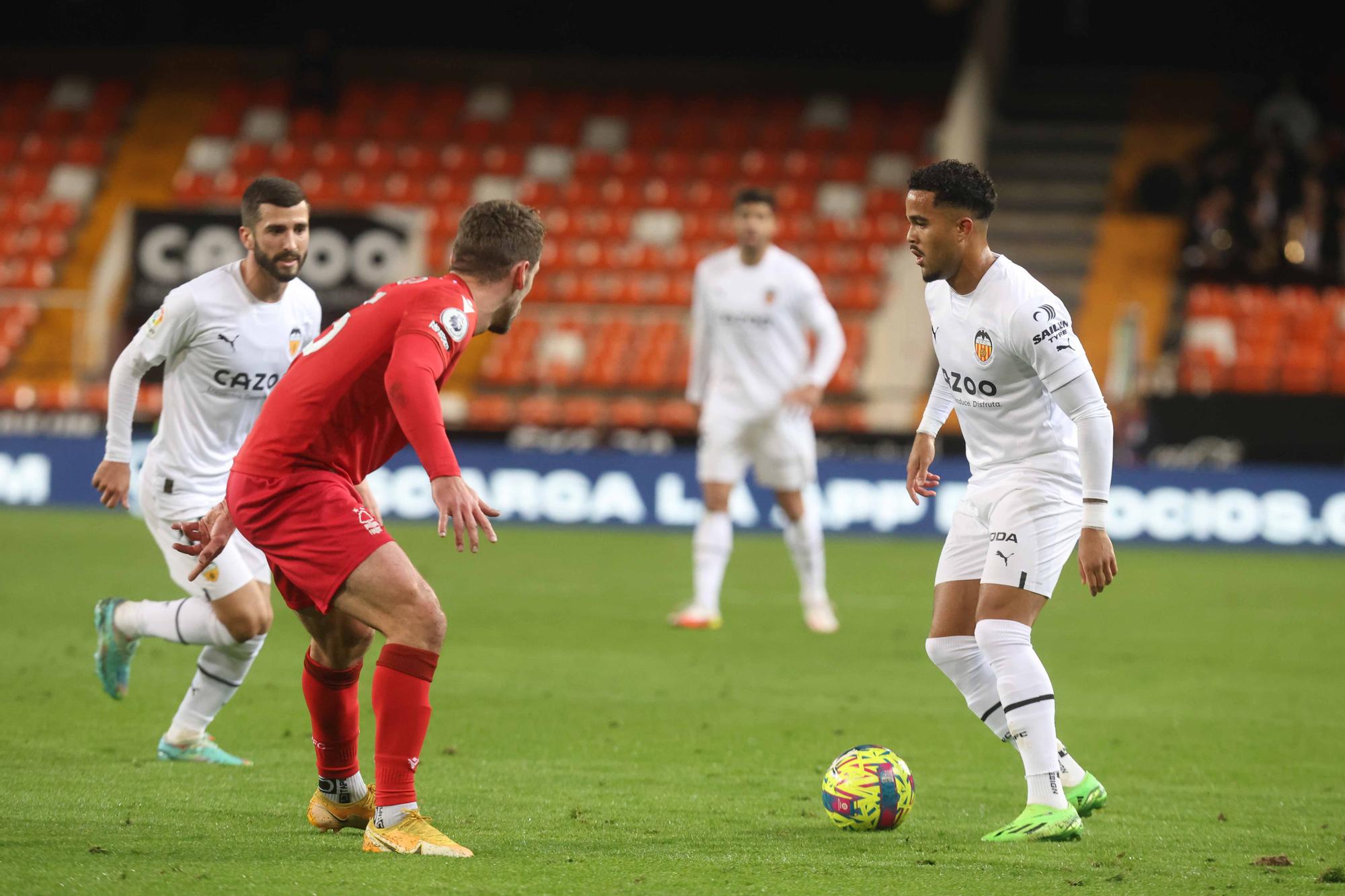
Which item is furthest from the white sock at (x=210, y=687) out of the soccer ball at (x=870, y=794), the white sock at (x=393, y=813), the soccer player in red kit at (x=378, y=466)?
the soccer ball at (x=870, y=794)

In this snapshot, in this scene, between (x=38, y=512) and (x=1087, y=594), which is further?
(x=38, y=512)

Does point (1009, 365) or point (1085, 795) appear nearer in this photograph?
point (1009, 365)

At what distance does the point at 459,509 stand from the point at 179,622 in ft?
7.83

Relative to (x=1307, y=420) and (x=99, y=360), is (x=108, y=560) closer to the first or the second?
(x=99, y=360)

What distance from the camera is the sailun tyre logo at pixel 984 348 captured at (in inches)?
209

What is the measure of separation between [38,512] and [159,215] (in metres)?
3.19

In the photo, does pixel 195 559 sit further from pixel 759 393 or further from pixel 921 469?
pixel 759 393

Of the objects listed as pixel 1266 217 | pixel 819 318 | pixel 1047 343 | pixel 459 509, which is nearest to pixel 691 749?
pixel 1047 343

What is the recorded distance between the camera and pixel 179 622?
6.29m

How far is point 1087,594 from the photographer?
12.9 m

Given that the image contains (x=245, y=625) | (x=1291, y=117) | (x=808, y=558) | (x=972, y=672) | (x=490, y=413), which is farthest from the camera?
(x=1291, y=117)

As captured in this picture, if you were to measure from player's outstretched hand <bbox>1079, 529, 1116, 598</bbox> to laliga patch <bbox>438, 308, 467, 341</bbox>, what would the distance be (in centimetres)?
189

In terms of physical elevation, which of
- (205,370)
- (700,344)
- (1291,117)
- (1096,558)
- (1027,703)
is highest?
(1291,117)

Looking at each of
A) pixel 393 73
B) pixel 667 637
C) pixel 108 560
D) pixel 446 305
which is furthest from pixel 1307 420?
pixel 393 73
